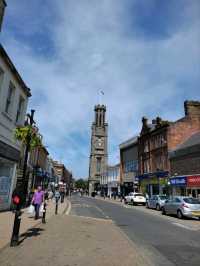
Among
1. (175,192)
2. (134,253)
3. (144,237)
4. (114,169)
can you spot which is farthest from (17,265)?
(114,169)

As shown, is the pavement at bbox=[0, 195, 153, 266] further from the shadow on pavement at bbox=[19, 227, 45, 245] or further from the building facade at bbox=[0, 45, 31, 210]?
the building facade at bbox=[0, 45, 31, 210]

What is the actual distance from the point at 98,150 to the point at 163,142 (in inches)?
2714

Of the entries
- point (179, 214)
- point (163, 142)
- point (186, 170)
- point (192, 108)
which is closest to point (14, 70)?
point (179, 214)

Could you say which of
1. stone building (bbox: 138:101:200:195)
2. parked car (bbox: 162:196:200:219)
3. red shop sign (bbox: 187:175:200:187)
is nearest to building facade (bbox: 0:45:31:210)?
parked car (bbox: 162:196:200:219)

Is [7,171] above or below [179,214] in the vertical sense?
above

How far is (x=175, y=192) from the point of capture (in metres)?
35.3

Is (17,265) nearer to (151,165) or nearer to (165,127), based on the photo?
(165,127)

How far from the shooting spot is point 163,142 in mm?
39750

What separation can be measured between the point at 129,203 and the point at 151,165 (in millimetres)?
7545

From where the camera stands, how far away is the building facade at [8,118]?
15.4 meters

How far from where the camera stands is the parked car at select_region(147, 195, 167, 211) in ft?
89.9

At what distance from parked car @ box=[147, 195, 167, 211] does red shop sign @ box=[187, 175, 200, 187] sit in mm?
4388

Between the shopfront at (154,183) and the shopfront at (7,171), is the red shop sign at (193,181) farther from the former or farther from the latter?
the shopfront at (7,171)

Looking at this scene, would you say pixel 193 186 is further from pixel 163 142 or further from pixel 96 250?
pixel 96 250
